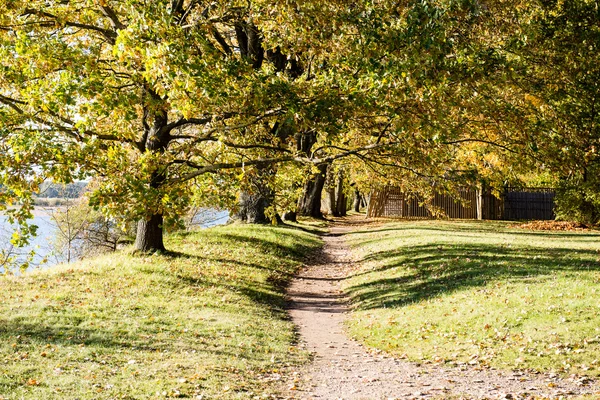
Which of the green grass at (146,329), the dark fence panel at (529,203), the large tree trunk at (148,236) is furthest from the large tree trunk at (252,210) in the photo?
the dark fence panel at (529,203)

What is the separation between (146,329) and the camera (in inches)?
431

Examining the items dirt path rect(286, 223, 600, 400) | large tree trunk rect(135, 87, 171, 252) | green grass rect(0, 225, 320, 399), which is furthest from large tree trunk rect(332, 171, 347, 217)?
dirt path rect(286, 223, 600, 400)

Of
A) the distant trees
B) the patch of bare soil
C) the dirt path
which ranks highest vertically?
the distant trees

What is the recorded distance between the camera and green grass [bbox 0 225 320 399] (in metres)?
7.87

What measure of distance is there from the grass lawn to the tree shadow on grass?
0.09ft

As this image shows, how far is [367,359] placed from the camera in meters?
10.5

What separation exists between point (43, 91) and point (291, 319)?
276 inches

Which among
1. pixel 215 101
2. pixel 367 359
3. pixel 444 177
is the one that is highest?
pixel 215 101

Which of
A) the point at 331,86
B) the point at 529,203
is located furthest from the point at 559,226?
the point at 331,86

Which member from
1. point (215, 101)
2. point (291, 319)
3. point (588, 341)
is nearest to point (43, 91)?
point (215, 101)

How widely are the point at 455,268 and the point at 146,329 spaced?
8.99 metres

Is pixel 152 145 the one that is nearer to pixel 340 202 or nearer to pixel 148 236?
pixel 148 236

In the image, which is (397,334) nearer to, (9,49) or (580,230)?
(9,49)

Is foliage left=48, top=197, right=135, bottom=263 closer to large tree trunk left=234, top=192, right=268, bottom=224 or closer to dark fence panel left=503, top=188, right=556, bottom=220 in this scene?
large tree trunk left=234, top=192, right=268, bottom=224
